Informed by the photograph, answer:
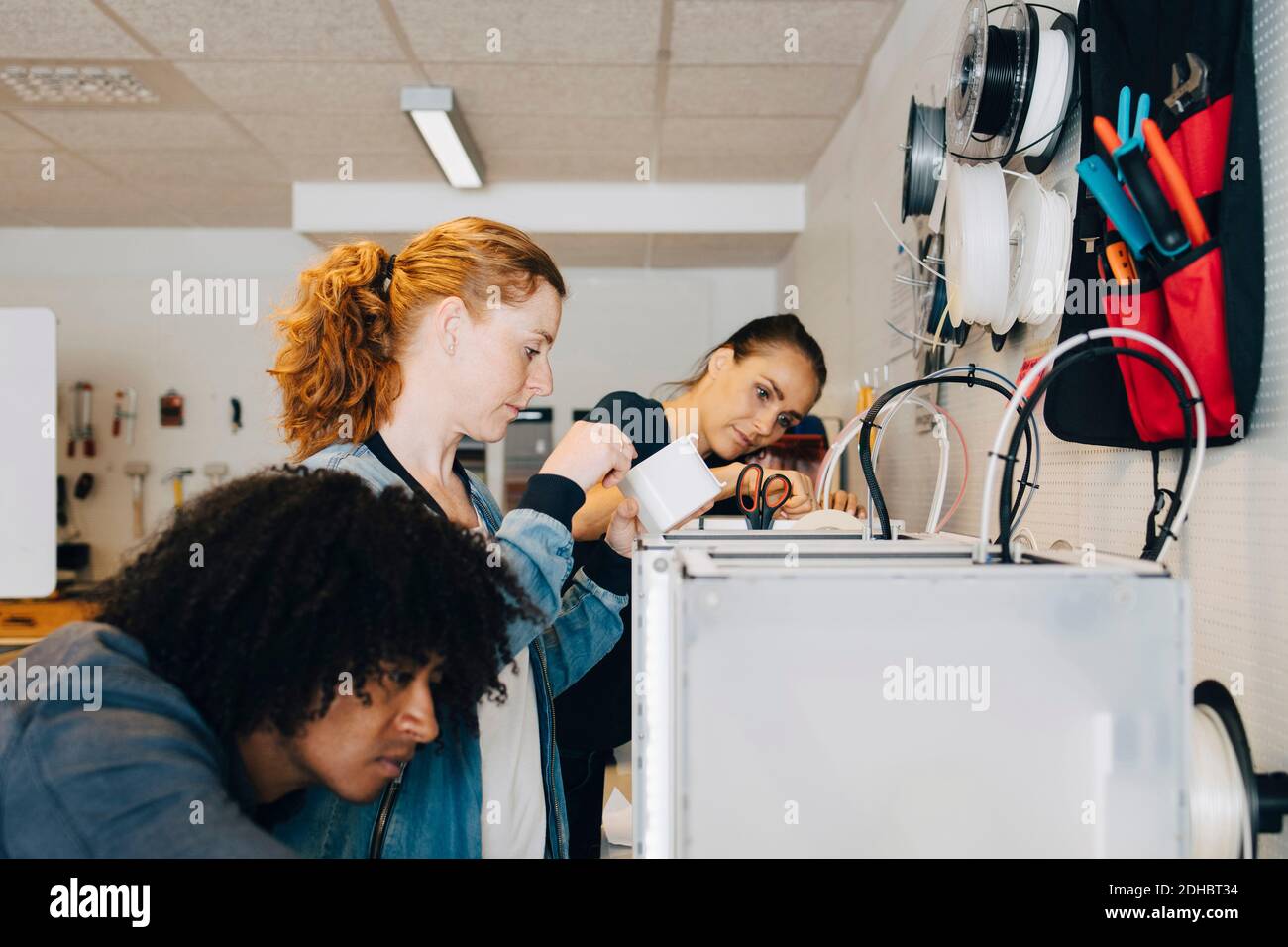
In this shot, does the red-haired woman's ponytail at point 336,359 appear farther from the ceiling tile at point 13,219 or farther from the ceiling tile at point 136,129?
the ceiling tile at point 13,219

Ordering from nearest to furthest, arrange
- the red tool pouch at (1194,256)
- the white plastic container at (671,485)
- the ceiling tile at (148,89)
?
the red tool pouch at (1194,256), the white plastic container at (671,485), the ceiling tile at (148,89)

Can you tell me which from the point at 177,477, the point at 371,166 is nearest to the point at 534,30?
the point at 371,166

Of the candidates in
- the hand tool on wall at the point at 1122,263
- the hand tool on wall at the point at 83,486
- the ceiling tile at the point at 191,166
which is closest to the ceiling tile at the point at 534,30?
the ceiling tile at the point at 191,166

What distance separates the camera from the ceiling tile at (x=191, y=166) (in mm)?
3715

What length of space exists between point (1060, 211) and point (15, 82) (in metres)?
3.33

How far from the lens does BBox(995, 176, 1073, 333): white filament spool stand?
4.08ft

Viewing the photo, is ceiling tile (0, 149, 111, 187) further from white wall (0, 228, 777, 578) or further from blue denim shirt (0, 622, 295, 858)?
blue denim shirt (0, 622, 295, 858)

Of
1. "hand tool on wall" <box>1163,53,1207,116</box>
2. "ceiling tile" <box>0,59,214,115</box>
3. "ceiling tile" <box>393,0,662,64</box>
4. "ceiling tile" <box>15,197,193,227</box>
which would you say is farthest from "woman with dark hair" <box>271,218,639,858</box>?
"ceiling tile" <box>15,197,193,227</box>

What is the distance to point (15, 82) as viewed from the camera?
299 centimetres

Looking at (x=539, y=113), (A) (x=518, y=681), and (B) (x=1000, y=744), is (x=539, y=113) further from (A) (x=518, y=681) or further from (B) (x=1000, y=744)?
(B) (x=1000, y=744)

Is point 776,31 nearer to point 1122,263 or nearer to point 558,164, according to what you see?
point 558,164

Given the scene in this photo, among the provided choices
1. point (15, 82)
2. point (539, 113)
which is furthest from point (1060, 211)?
point (15, 82)

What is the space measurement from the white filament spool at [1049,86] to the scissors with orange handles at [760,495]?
63cm

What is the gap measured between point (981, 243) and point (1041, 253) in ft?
0.34
